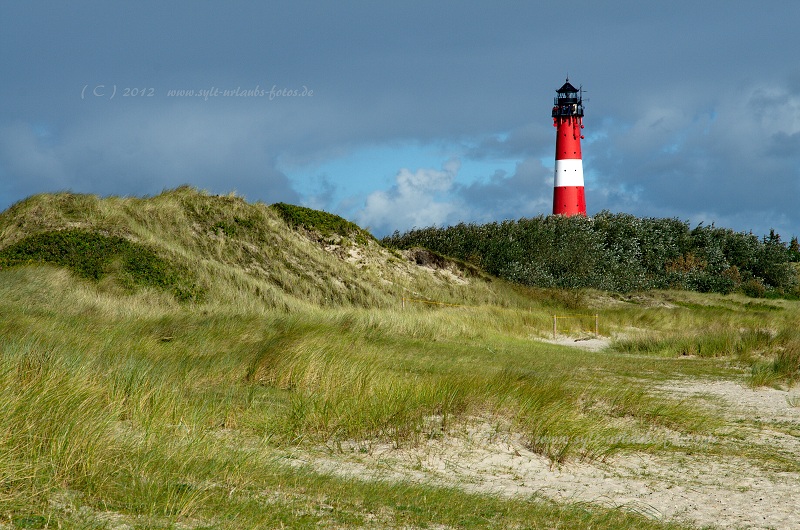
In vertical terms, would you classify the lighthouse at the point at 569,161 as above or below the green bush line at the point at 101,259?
above

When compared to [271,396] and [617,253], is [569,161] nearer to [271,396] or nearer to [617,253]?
[617,253]

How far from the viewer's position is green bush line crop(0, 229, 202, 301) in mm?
22359

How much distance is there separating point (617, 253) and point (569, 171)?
6.26 m

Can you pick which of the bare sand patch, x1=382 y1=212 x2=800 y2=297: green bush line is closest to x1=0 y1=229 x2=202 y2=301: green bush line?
the bare sand patch

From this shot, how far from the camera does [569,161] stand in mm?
48906

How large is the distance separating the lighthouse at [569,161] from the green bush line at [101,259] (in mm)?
30160

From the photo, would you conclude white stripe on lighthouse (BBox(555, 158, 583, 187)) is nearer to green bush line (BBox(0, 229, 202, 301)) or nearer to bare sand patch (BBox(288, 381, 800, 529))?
green bush line (BBox(0, 229, 202, 301))

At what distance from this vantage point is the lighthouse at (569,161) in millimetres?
48906

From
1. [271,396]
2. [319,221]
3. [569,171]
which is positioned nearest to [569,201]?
[569,171]

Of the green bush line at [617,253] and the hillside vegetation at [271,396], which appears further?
the green bush line at [617,253]

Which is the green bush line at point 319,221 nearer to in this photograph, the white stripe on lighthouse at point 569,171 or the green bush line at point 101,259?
the green bush line at point 101,259

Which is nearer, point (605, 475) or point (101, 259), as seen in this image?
point (605, 475)

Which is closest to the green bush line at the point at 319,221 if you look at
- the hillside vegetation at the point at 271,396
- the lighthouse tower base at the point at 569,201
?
the hillside vegetation at the point at 271,396

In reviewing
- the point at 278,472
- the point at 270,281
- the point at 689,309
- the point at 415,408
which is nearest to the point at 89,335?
the point at 415,408
